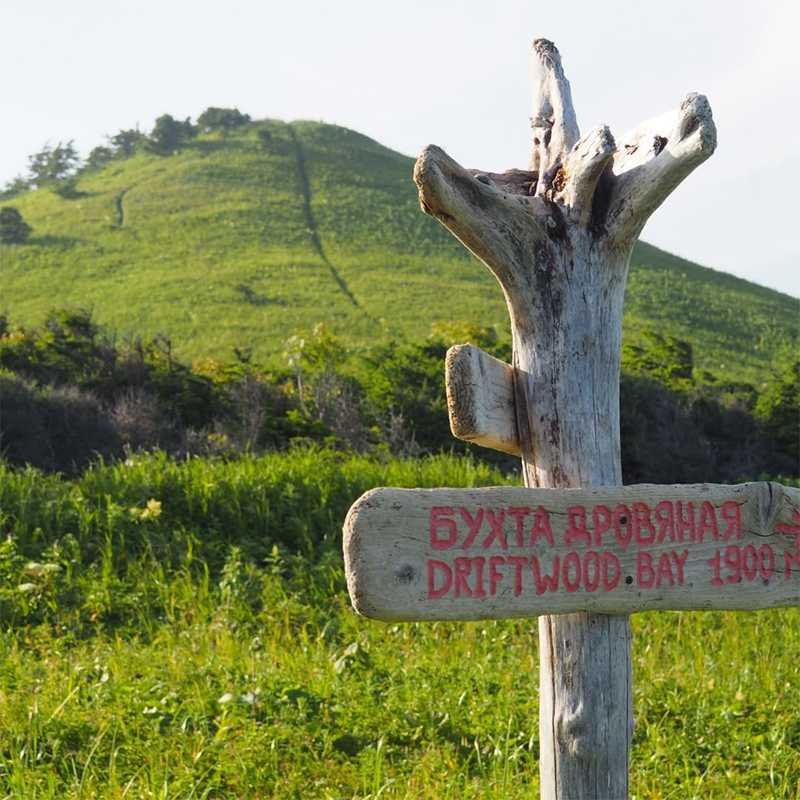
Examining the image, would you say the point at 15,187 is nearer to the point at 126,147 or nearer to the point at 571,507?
the point at 126,147

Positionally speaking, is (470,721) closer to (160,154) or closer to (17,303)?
(17,303)

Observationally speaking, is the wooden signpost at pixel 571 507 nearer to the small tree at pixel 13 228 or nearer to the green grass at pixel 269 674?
the green grass at pixel 269 674

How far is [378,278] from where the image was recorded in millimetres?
33625

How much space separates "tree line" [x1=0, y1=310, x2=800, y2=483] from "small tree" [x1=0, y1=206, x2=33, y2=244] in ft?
83.4

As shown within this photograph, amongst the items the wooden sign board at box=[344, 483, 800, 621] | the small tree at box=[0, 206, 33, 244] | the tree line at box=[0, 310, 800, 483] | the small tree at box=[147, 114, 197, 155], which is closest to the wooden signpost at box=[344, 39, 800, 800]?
the wooden sign board at box=[344, 483, 800, 621]

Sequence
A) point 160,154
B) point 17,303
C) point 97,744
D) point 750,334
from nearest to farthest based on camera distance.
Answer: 1. point 97,744
2. point 17,303
3. point 750,334
4. point 160,154

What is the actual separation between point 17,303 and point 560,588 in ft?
97.9

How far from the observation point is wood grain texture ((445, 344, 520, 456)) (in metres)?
2.48

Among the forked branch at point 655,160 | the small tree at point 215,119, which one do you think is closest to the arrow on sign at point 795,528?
the forked branch at point 655,160

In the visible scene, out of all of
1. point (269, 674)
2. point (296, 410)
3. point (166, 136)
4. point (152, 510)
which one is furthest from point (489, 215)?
point (166, 136)

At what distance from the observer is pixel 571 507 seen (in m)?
2.49

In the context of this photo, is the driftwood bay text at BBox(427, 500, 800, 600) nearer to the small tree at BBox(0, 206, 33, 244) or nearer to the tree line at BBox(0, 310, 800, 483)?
the tree line at BBox(0, 310, 800, 483)

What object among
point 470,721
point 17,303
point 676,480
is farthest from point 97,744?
point 17,303

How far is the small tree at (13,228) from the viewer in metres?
37.1
